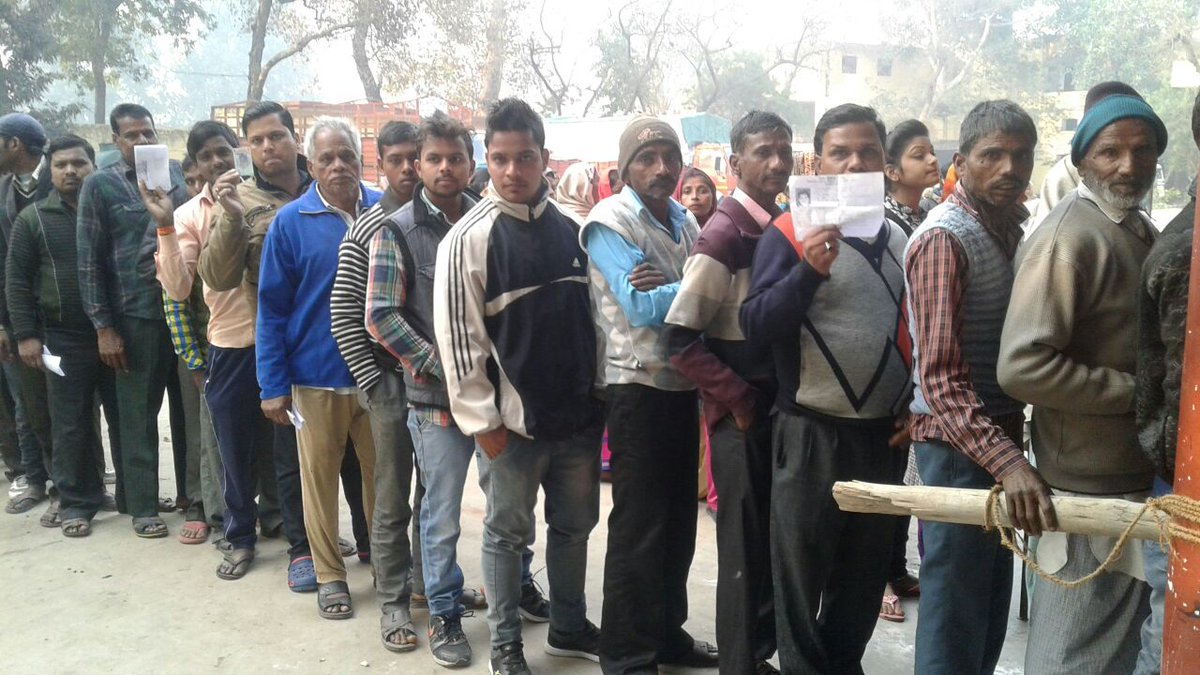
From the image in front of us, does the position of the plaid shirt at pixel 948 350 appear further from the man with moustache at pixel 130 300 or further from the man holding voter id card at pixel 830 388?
the man with moustache at pixel 130 300

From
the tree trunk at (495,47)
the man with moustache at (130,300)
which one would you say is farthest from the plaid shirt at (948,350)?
the tree trunk at (495,47)

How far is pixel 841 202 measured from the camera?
2562 millimetres

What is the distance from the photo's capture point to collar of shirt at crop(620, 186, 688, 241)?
3383 millimetres

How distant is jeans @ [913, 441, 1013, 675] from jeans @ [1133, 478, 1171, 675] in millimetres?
465

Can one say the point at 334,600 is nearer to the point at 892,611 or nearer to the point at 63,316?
the point at 892,611

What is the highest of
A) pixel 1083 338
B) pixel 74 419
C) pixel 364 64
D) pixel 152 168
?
pixel 364 64

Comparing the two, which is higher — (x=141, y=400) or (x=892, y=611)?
(x=141, y=400)

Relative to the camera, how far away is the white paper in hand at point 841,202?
2535 millimetres

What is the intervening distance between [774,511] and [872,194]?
108 centimetres

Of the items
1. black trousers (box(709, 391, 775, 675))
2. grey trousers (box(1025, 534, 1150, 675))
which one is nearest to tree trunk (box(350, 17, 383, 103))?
black trousers (box(709, 391, 775, 675))

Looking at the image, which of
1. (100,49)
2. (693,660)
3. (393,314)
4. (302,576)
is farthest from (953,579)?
(100,49)

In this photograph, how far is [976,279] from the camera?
2.65m

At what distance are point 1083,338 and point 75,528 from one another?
5.21 meters

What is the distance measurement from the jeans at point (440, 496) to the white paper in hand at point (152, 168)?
1.87 m
